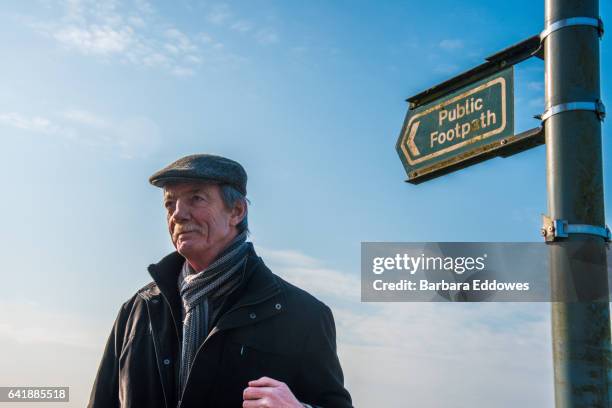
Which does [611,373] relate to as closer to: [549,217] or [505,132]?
[549,217]

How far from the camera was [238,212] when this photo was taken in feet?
11.4

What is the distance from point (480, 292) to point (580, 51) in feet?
4.49

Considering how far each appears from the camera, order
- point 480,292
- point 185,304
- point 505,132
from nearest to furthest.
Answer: point 185,304 → point 505,132 → point 480,292

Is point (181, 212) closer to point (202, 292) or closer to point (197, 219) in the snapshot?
point (197, 219)

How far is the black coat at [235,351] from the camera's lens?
319cm

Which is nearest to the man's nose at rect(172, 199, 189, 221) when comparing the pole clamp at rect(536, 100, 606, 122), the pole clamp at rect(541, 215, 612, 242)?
the pole clamp at rect(541, 215, 612, 242)

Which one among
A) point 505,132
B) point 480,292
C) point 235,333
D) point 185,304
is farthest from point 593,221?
point 185,304

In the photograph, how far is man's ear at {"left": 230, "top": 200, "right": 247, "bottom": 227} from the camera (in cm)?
342

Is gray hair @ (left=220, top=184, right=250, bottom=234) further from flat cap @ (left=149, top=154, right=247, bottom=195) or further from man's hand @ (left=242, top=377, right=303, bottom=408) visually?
man's hand @ (left=242, top=377, right=303, bottom=408)

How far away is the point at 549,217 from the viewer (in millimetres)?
3123

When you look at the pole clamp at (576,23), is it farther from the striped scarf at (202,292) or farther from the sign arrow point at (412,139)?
the striped scarf at (202,292)

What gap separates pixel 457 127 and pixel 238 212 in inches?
50.0

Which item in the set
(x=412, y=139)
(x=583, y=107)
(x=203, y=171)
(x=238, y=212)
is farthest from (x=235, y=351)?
(x=583, y=107)

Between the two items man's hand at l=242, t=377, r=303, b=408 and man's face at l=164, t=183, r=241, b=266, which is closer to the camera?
man's hand at l=242, t=377, r=303, b=408
